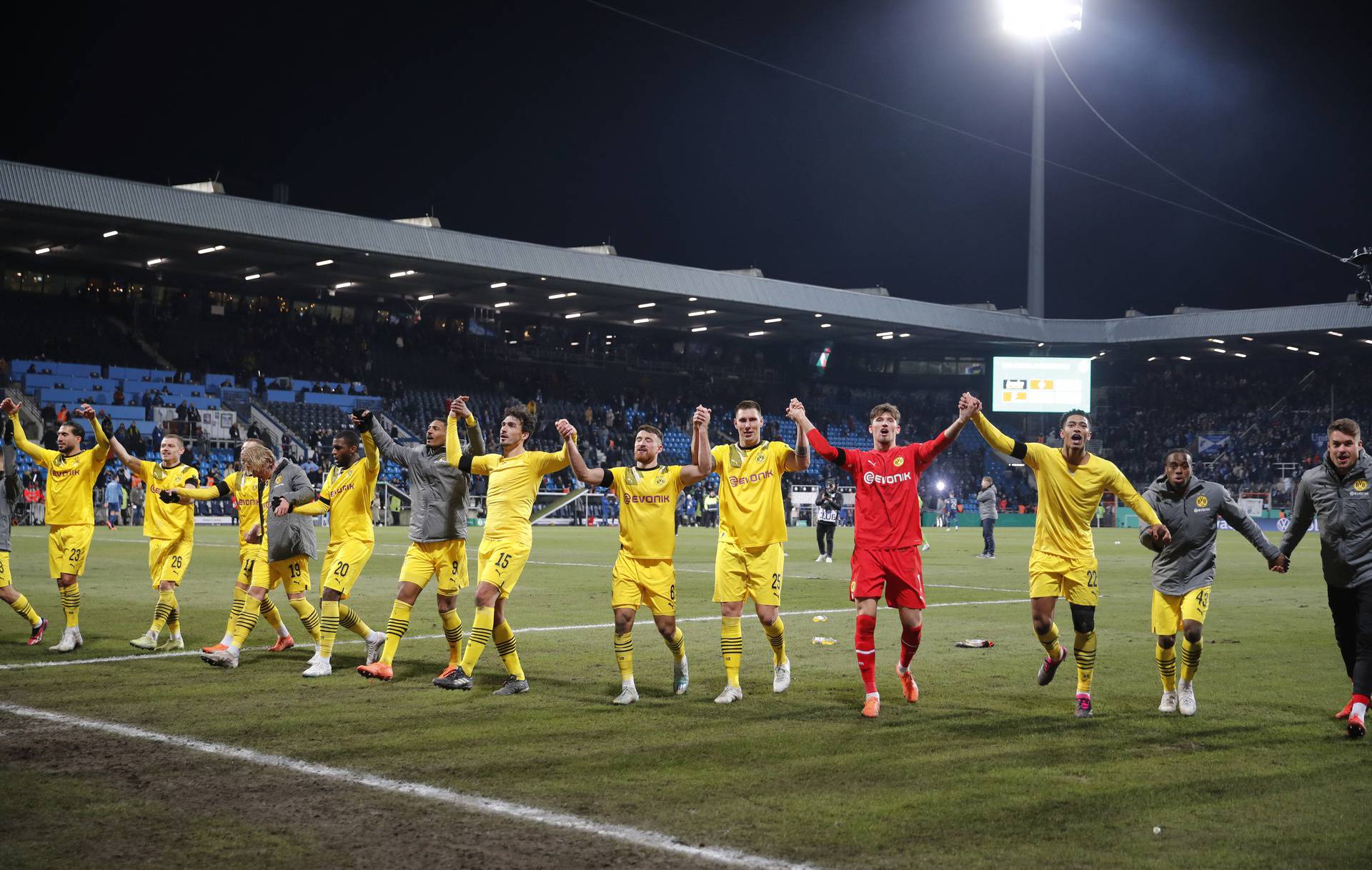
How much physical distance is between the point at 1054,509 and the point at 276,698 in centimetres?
601

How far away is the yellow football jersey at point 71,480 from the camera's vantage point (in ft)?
39.5

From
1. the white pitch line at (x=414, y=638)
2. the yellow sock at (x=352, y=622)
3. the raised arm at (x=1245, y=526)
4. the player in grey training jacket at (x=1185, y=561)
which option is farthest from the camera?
the yellow sock at (x=352, y=622)

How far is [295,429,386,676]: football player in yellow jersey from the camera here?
10.5 meters

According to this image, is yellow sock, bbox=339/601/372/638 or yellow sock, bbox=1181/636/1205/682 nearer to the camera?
yellow sock, bbox=1181/636/1205/682

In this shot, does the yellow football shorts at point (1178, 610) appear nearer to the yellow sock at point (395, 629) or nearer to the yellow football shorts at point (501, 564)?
the yellow football shorts at point (501, 564)

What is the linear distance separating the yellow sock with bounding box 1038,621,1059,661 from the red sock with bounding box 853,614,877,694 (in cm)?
133

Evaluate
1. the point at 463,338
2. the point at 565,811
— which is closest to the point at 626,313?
the point at 463,338

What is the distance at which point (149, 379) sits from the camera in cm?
4528

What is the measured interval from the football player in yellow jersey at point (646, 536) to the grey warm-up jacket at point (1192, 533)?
3532 mm

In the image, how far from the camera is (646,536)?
9.35 m

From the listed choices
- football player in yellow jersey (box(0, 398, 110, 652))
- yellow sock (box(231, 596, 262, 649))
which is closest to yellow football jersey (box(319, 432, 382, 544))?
yellow sock (box(231, 596, 262, 649))

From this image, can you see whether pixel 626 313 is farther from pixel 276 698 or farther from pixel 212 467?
pixel 276 698

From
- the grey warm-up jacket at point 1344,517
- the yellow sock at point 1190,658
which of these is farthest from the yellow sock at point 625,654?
the grey warm-up jacket at point 1344,517

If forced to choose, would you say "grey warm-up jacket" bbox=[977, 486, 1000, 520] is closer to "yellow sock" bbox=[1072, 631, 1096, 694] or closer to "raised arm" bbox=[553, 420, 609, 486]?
"yellow sock" bbox=[1072, 631, 1096, 694]
